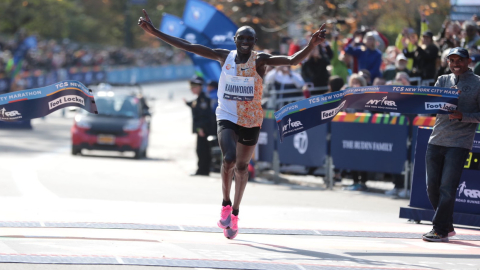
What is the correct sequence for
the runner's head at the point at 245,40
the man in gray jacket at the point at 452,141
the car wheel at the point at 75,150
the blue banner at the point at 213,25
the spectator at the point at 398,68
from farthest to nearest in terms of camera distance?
the car wheel at the point at 75,150 < the blue banner at the point at 213,25 < the spectator at the point at 398,68 < the man in gray jacket at the point at 452,141 < the runner's head at the point at 245,40

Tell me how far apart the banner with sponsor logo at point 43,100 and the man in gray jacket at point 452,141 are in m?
3.51

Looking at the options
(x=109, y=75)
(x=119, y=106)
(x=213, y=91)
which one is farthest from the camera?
(x=109, y=75)

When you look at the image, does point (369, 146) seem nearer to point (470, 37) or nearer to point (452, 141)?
point (470, 37)

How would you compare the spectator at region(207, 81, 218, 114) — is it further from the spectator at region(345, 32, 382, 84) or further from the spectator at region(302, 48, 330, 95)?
the spectator at region(345, 32, 382, 84)

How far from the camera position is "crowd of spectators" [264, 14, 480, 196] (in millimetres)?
14250

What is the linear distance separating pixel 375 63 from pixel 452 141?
7483 millimetres

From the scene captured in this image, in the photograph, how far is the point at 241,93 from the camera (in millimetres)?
8016

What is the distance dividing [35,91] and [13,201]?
271 cm

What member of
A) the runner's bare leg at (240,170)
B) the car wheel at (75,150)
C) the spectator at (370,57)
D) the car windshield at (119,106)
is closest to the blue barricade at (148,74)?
the car windshield at (119,106)

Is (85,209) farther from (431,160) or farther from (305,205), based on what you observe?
(431,160)

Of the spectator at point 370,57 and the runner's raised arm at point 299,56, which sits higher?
the spectator at point 370,57

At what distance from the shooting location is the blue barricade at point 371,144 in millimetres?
13188

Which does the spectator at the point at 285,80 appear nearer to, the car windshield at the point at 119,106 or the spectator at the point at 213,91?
the spectator at the point at 213,91

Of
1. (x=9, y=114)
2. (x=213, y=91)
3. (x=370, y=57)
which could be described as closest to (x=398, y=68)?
(x=370, y=57)
